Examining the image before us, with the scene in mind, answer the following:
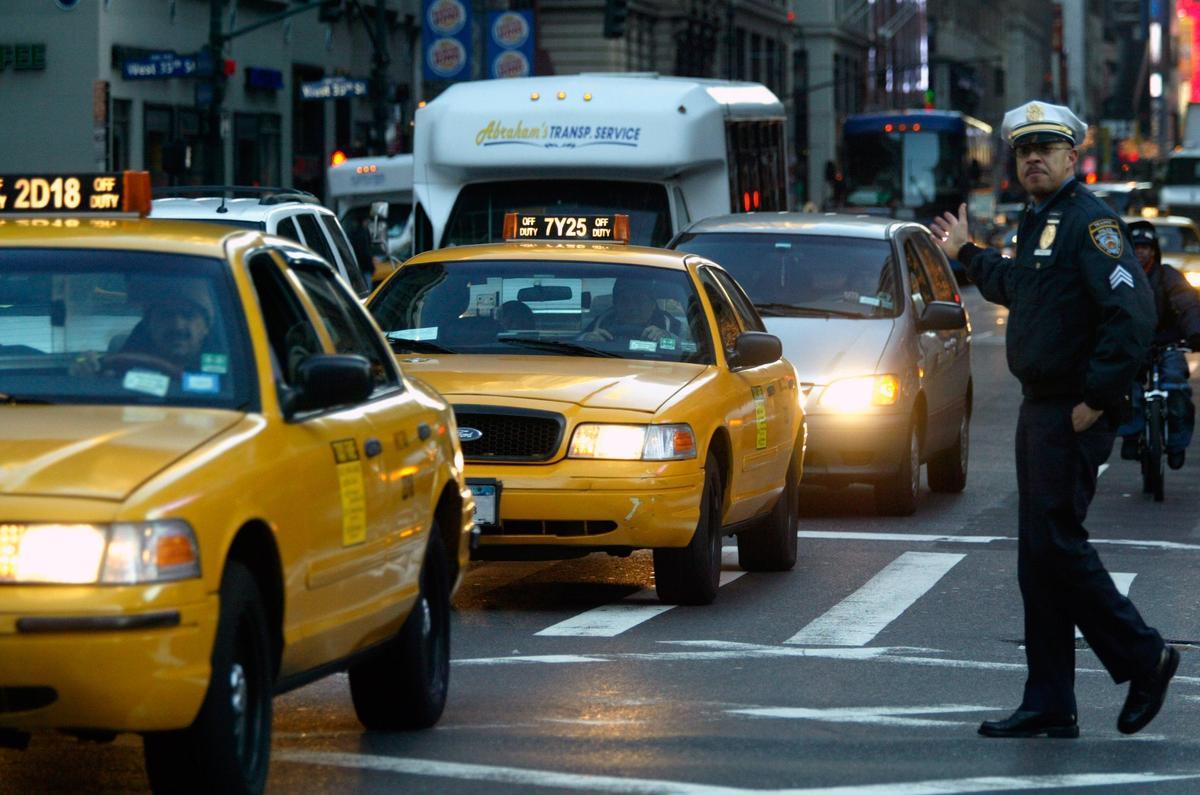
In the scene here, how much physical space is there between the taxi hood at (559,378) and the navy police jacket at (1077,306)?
3065 mm

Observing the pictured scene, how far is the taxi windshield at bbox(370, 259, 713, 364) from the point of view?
11.8m

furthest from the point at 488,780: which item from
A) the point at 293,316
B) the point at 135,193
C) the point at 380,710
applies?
the point at 135,193

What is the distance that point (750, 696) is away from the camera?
28.5 feet

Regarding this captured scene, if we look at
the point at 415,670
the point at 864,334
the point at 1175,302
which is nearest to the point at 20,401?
the point at 415,670

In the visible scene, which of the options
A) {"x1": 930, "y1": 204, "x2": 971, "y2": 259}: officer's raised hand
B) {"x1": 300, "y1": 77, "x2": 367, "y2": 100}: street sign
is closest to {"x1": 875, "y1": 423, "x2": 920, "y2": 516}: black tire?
{"x1": 930, "y1": 204, "x2": 971, "y2": 259}: officer's raised hand

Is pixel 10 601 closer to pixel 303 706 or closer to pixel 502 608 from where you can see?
pixel 303 706

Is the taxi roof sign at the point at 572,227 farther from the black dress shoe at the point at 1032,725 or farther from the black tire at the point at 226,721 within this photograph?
the black tire at the point at 226,721

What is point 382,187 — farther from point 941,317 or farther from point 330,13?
point 941,317

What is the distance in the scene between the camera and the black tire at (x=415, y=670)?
25.3 feet

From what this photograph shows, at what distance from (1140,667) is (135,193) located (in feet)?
10.8

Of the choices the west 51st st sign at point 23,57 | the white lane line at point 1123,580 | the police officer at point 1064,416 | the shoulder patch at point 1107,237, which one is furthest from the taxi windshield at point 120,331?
the west 51st st sign at point 23,57

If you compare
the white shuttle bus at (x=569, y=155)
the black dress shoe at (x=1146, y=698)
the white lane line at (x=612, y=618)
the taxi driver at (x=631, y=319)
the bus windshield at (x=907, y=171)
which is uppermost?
the bus windshield at (x=907, y=171)

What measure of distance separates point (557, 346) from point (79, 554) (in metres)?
6.12

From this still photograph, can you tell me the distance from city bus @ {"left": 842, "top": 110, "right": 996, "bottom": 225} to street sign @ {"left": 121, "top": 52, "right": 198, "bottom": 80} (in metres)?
23.1
